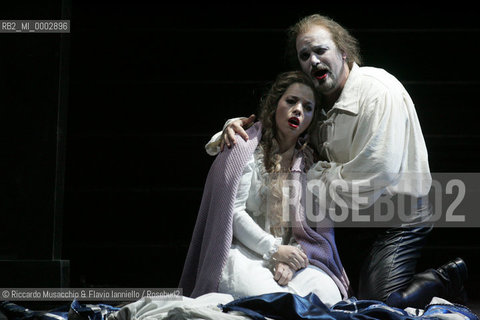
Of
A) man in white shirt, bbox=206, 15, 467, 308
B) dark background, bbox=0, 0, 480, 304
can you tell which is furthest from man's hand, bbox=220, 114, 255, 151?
dark background, bbox=0, 0, 480, 304

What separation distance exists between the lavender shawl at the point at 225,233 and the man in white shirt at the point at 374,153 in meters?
0.08

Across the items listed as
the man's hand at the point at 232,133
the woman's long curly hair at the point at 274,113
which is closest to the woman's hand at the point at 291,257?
the woman's long curly hair at the point at 274,113

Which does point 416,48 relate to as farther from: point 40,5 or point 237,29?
point 40,5

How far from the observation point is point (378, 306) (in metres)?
2.98

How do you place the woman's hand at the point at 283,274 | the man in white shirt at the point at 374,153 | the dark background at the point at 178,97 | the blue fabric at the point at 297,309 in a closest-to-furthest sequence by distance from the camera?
the blue fabric at the point at 297,309 < the woman's hand at the point at 283,274 < the man in white shirt at the point at 374,153 < the dark background at the point at 178,97

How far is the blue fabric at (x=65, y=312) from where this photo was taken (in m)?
2.96

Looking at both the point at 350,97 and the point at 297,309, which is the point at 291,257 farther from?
the point at 350,97

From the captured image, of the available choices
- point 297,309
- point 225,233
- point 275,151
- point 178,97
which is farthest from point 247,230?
point 178,97

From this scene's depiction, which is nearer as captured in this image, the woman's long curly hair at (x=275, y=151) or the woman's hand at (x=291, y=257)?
the woman's hand at (x=291, y=257)

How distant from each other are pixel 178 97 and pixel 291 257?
1.57 meters

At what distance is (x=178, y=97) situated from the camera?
176 inches

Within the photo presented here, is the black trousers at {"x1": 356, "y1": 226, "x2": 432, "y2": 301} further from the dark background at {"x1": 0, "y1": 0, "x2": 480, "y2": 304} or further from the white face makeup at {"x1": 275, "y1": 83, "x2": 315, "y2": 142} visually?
the dark background at {"x1": 0, "y1": 0, "x2": 480, "y2": 304}

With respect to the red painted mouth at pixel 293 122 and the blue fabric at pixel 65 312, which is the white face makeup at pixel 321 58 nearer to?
the red painted mouth at pixel 293 122

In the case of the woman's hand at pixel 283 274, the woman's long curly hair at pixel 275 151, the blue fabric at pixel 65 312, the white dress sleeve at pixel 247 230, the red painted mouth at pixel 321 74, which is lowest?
the blue fabric at pixel 65 312
